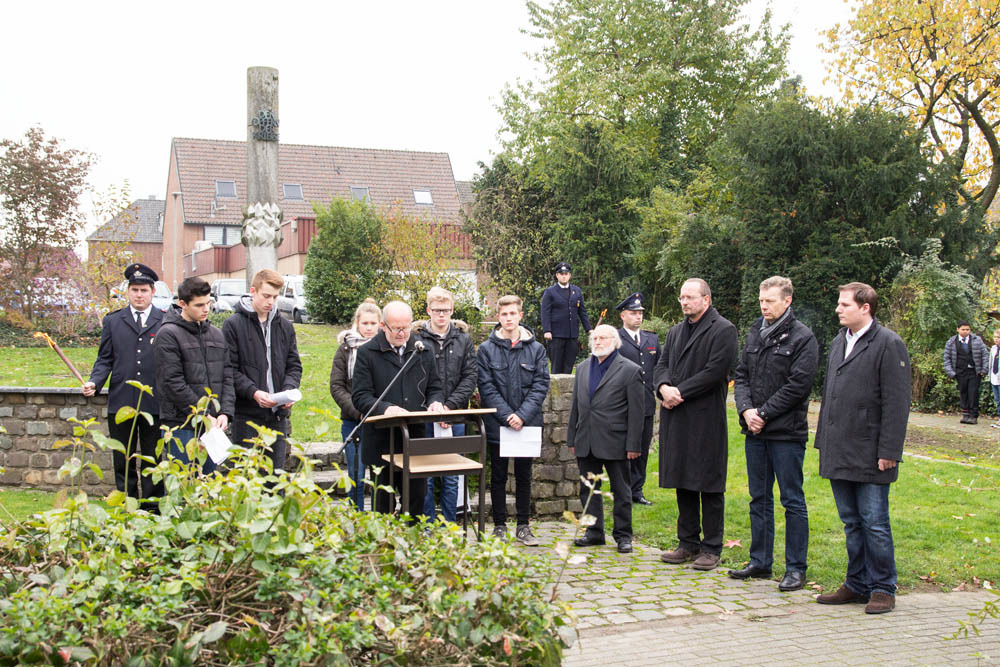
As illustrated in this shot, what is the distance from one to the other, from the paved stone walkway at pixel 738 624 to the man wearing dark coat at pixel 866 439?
26cm

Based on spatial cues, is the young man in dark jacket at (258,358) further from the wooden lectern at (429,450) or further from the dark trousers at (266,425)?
the wooden lectern at (429,450)

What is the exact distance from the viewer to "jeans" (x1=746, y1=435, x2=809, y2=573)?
6.58 metres

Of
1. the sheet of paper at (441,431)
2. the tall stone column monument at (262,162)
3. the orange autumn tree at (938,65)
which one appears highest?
the orange autumn tree at (938,65)

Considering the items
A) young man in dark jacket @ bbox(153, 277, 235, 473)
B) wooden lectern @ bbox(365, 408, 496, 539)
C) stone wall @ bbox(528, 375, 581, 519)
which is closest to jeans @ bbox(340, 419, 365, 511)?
wooden lectern @ bbox(365, 408, 496, 539)

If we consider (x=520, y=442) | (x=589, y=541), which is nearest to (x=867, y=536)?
(x=589, y=541)

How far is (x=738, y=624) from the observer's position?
18.7ft

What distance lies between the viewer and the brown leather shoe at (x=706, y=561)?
23.0 feet

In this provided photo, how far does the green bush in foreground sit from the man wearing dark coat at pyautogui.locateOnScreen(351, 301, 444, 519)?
3328mm

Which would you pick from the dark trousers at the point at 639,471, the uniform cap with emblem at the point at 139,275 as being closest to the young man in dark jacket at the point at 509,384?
the dark trousers at the point at 639,471

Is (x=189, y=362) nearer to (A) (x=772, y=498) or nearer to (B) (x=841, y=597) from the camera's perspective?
(A) (x=772, y=498)

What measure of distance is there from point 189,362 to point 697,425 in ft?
12.4

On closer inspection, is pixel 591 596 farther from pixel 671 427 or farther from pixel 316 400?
pixel 316 400

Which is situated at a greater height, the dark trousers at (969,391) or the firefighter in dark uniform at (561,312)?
the firefighter in dark uniform at (561,312)

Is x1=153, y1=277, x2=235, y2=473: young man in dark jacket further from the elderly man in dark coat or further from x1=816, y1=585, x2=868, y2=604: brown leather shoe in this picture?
x1=816, y1=585, x2=868, y2=604: brown leather shoe
